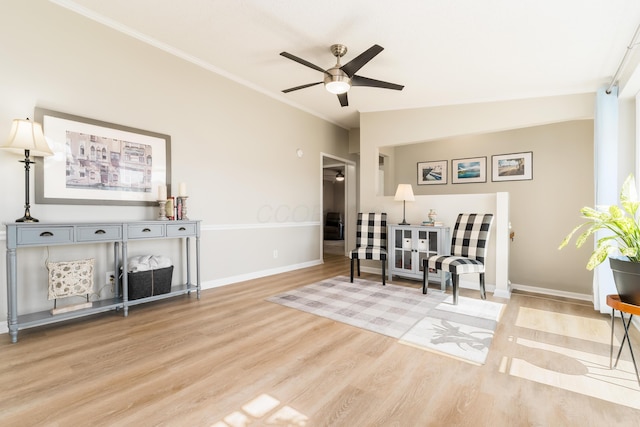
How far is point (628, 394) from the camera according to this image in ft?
5.52

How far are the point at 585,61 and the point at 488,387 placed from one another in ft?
10.8

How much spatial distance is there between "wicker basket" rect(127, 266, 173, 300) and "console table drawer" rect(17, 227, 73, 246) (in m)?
0.66

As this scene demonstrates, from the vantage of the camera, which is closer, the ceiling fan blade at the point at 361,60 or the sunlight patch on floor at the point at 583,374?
the sunlight patch on floor at the point at 583,374

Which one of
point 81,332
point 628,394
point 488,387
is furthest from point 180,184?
point 628,394

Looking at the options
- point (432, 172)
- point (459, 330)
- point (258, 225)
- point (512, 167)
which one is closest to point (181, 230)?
point (258, 225)

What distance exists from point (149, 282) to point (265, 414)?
2.13m

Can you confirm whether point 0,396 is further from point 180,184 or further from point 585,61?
point 585,61

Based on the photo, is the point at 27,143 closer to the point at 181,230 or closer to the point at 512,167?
the point at 181,230

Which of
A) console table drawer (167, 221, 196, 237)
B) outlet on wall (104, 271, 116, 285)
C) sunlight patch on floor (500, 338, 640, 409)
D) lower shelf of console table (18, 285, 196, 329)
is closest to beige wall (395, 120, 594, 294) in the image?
sunlight patch on floor (500, 338, 640, 409)

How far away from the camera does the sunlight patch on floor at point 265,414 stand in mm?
1439

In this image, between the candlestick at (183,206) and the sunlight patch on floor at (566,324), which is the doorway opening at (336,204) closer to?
the candlestick at (183,206)

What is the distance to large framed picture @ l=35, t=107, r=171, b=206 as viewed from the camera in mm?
2646

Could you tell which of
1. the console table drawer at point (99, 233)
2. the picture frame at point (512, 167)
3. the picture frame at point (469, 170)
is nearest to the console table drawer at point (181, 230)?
the console table drawer at point (99, 233)

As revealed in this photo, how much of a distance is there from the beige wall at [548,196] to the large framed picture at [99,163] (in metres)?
5.18
